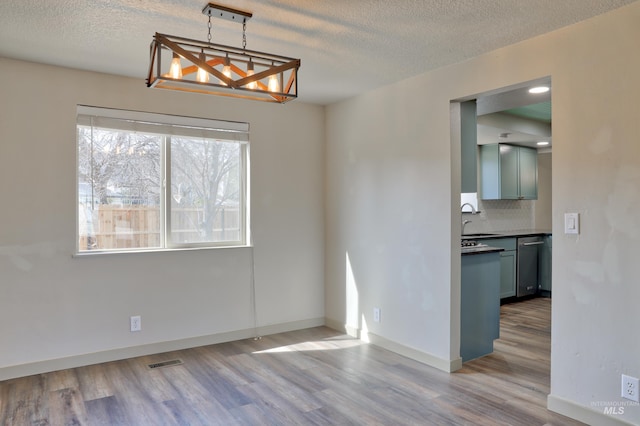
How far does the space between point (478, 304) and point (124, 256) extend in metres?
3.02

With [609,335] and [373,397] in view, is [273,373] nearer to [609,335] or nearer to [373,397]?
[373,397]

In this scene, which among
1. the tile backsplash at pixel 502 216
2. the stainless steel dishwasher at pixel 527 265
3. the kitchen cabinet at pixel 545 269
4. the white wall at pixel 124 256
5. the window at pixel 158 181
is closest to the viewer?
the white wall at pixel 124 256

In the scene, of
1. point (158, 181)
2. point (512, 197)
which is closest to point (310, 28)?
point (158, 181)

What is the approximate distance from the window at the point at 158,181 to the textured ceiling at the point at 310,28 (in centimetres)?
59

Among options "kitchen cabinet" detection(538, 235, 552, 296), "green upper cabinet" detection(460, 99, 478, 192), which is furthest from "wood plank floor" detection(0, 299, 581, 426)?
"kitchen cabinet" detection(538, 235, 552, 296)

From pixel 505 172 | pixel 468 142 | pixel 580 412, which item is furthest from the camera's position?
pixel 505 172

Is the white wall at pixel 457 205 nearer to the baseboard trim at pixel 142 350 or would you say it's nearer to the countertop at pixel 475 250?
the countertop at pixel 475 250

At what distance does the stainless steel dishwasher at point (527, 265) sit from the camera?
602 centimetres

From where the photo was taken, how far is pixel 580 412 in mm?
2613

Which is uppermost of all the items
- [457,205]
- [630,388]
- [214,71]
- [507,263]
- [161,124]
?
[161,124]

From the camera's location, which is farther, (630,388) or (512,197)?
(512,197)

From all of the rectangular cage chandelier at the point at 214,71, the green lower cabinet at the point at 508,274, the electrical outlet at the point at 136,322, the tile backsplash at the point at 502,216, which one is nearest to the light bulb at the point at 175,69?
the rectangular cage chandelier at the point at 214,71

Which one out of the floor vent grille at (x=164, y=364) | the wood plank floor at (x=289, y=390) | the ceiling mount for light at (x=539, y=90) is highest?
the ceiling mount for light at (x=539, y=90)

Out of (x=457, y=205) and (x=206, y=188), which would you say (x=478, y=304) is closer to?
(x=457, y=205)
